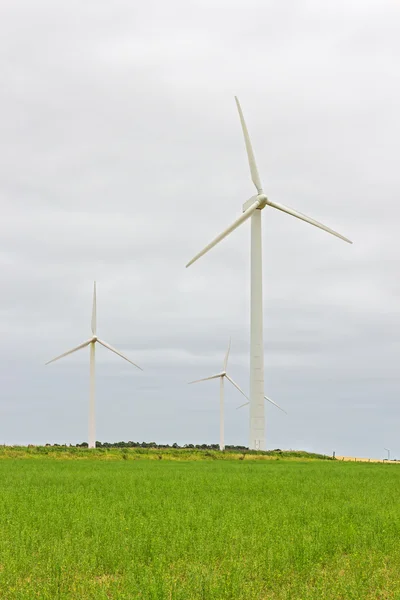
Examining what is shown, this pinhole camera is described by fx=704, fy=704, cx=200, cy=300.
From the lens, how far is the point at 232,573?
12.7 meters

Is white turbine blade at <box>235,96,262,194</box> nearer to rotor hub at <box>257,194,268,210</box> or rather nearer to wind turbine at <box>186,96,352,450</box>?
rotor hub at <box>257,194,268,210</box>

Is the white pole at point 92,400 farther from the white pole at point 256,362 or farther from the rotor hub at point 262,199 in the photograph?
the rotor hub at point 262,199

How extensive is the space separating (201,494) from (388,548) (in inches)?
532

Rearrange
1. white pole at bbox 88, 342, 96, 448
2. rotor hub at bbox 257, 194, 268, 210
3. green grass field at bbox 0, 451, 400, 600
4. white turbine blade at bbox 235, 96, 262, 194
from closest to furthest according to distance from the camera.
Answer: green grass field at bbox 0, 451, 400, 600
rotor hub at bbox 257, 194, 268, 210
white turbine blade at bbox 235, 96, 262, 194
white pole at bbox 88, 342, 96, 448

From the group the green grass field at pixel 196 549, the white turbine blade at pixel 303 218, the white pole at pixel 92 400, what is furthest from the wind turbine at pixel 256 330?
the green grass field at pixel 196 549

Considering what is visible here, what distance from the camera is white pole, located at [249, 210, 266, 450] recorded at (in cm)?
7438

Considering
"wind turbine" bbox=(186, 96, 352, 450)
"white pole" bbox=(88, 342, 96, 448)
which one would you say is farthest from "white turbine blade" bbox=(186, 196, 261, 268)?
"white pole" bbox=(88, 342, 96, 448)

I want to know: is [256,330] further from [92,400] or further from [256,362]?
[92,400]

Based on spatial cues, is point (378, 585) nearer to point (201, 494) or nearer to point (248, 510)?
point (248, 510)

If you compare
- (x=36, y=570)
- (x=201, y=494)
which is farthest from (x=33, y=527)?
(x=201, y=494)

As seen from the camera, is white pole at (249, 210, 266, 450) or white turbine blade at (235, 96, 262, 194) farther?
white turbine blade at (235, 96, 262, 194)

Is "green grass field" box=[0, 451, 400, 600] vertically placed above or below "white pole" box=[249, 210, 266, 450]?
below

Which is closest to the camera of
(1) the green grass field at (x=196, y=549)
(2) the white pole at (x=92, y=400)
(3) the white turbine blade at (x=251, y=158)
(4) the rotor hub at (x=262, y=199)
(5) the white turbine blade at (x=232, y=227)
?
(1) the green grass field at (x=196, y=549)

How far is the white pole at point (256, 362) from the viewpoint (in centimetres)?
7438
